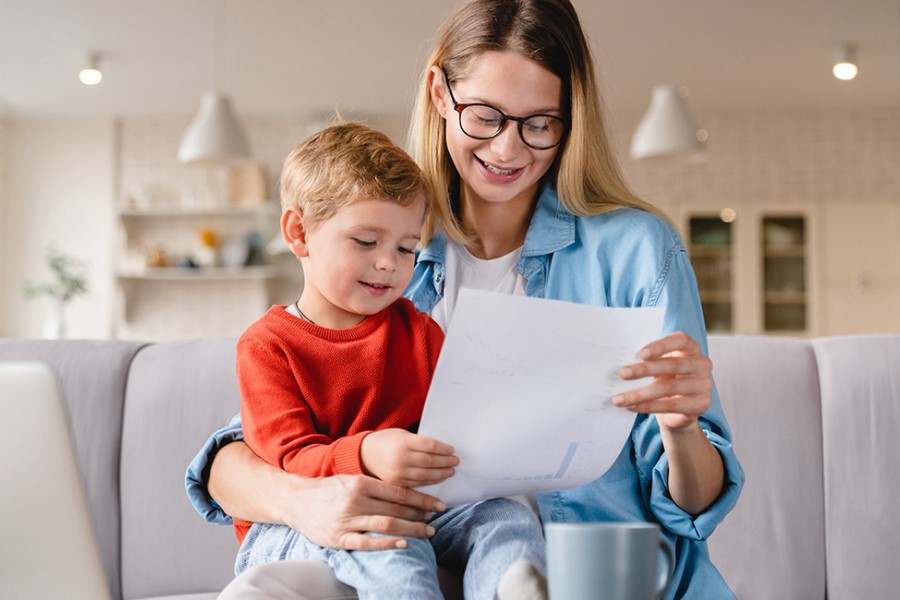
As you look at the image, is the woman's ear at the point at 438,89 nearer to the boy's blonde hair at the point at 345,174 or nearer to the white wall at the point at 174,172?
the boy's blonde hair at the point at 345,174

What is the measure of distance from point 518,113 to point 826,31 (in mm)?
5109

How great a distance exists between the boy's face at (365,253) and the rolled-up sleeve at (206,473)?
0.27 m

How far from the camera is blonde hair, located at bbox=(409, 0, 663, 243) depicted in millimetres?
1512

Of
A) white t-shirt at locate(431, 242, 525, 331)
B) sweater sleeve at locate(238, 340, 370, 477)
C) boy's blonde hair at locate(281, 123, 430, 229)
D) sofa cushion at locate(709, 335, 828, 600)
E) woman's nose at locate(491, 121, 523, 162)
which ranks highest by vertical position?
woman's nose at locate(491, 121, 523, 162)

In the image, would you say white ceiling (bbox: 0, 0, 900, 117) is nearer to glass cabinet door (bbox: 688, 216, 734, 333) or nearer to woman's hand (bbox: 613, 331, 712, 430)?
glass cabinet door (bbox: 688, 216, 734, 333)

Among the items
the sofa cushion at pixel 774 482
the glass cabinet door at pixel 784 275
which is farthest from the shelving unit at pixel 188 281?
the sofa cushion at pixel 774 482

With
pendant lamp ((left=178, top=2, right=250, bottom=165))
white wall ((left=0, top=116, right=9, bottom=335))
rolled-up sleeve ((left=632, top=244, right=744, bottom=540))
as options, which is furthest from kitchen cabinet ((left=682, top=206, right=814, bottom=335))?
rolled-up sleeve ((left=632, top=244, right=744, bottom=540))

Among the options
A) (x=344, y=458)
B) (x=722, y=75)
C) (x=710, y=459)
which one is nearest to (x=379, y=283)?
(x=344, y=458)

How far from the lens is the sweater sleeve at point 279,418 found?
1.21 m

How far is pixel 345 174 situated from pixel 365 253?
0.36ft

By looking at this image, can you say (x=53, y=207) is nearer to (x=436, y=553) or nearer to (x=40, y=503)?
(x=436, y=553)

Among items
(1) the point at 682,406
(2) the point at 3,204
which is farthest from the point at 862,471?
(2) the point at 3,204

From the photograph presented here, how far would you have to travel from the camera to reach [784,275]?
25.3 feet

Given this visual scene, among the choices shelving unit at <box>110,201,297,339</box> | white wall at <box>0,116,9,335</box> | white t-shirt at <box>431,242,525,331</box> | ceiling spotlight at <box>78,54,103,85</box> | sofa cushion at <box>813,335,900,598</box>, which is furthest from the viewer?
white wall at <box>0,116,9,335</box>
